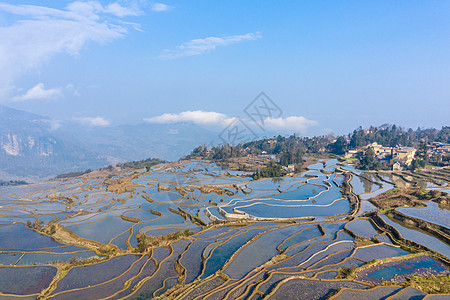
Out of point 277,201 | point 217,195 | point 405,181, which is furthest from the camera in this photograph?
point 405,181

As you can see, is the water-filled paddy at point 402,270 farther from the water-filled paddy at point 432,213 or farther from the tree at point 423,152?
the tree at point 423,152

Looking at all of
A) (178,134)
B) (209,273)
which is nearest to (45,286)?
(209,273)

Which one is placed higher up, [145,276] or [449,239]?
[449,239]

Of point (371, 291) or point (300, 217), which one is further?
point (300, 217)

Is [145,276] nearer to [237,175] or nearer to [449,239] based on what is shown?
[449,239]

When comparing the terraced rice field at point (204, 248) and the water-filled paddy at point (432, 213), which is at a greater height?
the water-filled paddy at point (432, 213)

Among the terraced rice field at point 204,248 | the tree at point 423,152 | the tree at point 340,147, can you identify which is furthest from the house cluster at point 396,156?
the terraced rice field at point 204,248

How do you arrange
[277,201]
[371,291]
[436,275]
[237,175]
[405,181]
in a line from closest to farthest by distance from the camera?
[371,291] → [436,275] → [277,201] → [405,181] → [237,175]

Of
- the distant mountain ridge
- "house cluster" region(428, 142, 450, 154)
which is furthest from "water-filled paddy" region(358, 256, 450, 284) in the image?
the distant mountain ridge

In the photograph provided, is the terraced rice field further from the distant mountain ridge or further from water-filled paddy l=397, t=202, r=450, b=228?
the distant mountain ridge

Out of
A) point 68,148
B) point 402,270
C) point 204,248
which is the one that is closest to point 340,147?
point 402,270
